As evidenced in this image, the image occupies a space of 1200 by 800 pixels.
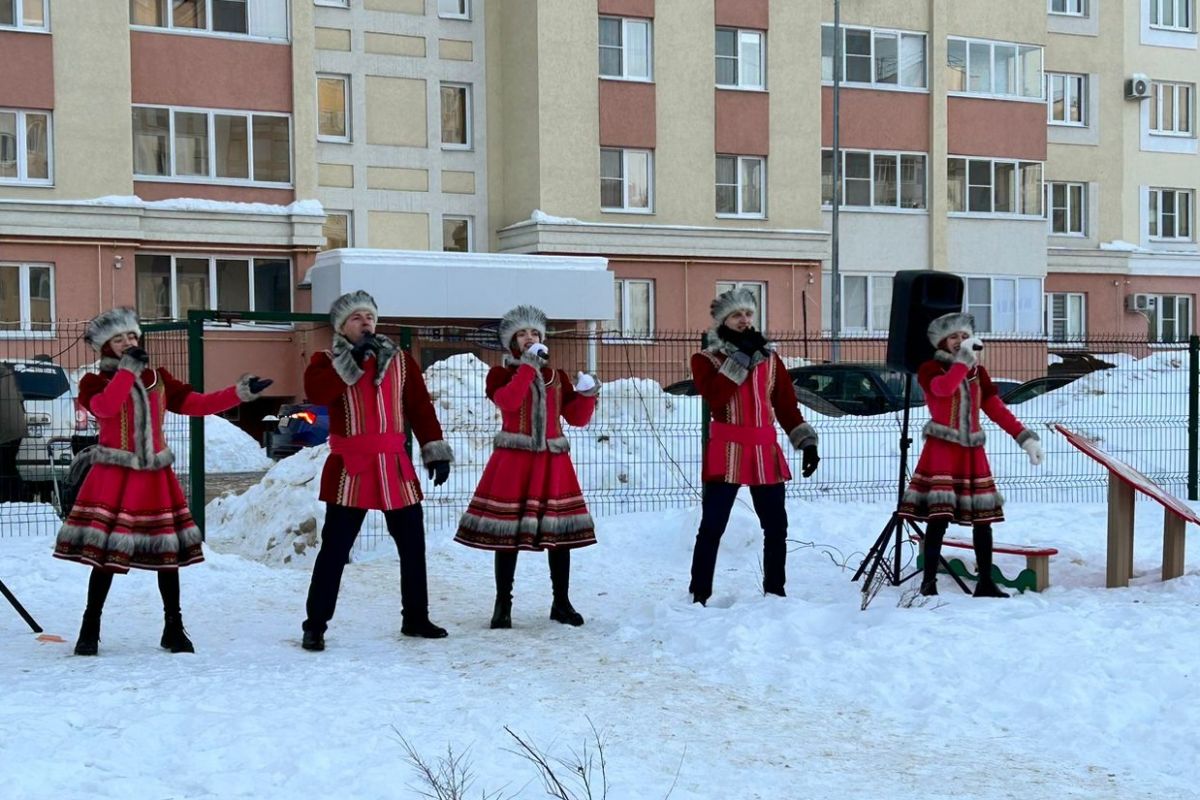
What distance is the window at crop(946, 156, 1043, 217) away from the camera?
3341 centimetres

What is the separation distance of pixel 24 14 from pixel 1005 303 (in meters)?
21.4

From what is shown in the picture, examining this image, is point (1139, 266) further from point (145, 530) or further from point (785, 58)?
point (145, 530)

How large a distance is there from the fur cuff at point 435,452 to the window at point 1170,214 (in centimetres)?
3565

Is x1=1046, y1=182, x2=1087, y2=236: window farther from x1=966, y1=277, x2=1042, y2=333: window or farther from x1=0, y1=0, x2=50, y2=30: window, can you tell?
x1=0, y1=0, x2=50, y2=30: window

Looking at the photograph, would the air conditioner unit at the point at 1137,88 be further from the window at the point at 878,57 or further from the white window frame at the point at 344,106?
the white window frame at the point at 344,106

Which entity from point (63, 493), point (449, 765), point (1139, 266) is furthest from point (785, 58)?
point (449, 765)

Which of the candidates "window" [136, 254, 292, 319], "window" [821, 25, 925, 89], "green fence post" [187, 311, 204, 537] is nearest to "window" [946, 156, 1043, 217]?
"window" [821, 25, 925, 89]

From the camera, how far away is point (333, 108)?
2909 cm

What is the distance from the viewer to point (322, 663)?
7.47 meters

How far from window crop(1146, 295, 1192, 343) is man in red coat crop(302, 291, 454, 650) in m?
35.0

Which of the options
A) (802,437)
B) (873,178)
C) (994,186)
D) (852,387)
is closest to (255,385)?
(802,437)

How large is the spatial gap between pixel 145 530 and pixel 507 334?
233 centimetres

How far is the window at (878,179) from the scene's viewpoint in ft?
105

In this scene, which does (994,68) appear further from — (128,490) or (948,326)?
(128,490)
